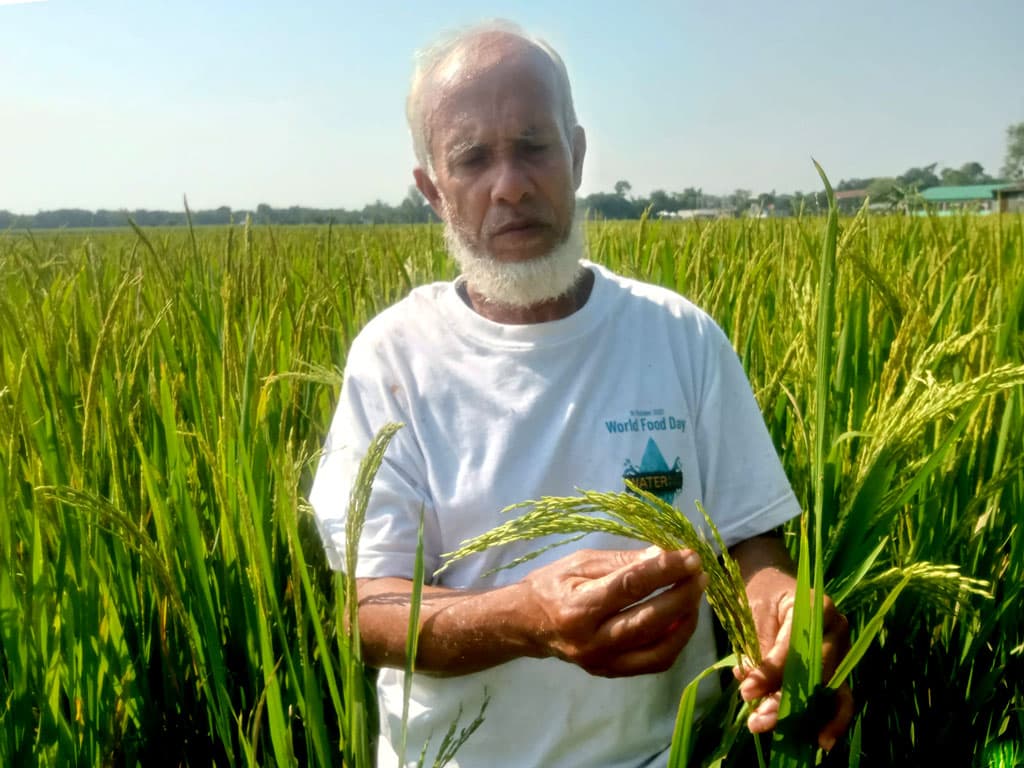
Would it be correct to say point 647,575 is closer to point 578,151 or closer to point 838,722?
point 838,722

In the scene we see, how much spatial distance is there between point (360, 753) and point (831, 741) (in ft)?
1.35

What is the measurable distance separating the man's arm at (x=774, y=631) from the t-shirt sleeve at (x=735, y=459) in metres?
0.04

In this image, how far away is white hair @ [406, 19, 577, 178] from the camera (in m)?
1.42

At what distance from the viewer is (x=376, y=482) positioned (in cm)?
120

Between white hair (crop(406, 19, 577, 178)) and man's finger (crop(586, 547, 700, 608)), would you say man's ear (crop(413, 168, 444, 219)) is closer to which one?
white hair (crop(406, 19, 577, 178))

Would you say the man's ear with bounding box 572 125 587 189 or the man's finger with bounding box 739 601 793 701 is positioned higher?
the man's ear with bounding box 572 125 587 189

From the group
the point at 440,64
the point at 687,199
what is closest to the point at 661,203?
the point at 687,199

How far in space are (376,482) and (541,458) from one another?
23 cm

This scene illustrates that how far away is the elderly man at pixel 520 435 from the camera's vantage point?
1098 mm

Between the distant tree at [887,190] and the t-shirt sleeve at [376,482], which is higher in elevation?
the distant tree at [887,190]

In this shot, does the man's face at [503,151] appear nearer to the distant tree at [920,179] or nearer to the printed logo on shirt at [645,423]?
the printed logo on shirt at [645,423]

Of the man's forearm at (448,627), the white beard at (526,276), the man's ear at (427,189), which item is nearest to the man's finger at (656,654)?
the man's forearm at (448,627)

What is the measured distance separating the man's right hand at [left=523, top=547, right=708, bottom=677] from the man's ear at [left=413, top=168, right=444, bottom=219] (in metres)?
0.87

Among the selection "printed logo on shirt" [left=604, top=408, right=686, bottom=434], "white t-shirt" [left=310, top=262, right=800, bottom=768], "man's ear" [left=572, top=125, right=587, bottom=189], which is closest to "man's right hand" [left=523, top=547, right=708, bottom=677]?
"white t-shirt" [left=310, top=262, right=800, bottom=768]
